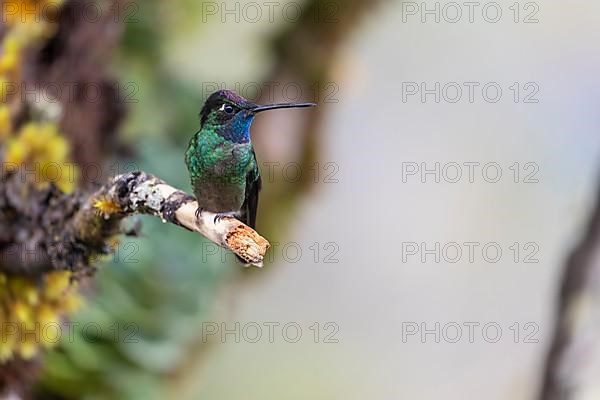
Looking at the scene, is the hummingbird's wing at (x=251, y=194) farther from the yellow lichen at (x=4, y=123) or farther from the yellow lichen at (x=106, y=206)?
the yellow lichen at (x=4, y=123)

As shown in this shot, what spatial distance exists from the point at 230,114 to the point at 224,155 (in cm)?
5

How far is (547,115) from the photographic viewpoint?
2.86 meters

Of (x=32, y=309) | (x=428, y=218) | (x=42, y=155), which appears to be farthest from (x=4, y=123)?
(x=428, y=218)

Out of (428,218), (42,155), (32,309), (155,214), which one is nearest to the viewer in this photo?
(155,214)

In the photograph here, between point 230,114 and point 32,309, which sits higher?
point 230,114

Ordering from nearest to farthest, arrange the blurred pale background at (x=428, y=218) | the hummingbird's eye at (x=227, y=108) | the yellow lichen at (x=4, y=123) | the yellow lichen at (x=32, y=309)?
the hummingbird's eye at (x=227, y=108) → the yellow lichen at (x=32, y=309) → the yellow lichen at (x=4, y=123) → the blurred pale background at (x=428, y=218)

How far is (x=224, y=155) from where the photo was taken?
2.87ft

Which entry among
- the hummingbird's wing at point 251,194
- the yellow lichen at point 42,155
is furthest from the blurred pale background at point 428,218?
the hummingbird's wing at point 251,194

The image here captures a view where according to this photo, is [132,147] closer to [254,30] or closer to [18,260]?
[18,260]

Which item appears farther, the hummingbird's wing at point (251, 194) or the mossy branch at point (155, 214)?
the hummingbird's wing at point (251, 194)

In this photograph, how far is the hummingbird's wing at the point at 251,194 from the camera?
2.96 feet

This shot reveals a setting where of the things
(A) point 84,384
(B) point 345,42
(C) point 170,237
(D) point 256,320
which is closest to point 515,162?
(B) point 345,42

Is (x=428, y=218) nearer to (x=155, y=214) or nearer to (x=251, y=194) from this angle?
(x=251, y=194)

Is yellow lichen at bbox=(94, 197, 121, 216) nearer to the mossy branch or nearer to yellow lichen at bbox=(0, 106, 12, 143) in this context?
the mossy branch
